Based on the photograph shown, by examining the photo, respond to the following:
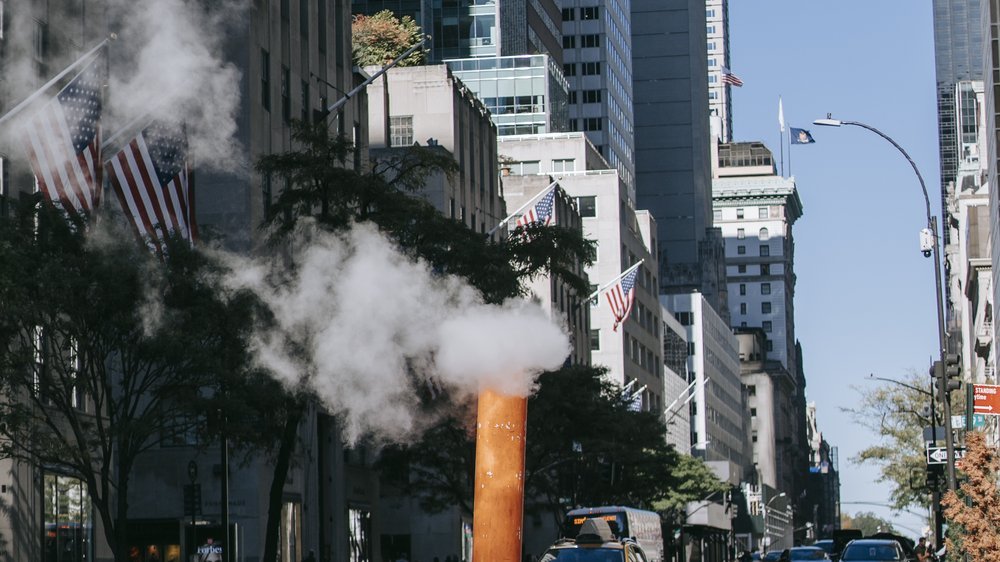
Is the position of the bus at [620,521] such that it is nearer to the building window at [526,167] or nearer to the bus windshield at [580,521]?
the bus windshield at [580,521]

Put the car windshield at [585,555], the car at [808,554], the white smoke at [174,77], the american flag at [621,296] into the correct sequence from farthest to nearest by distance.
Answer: the american flag at [621,296] → the car at [808,554] → the white smoke at [174,77] → the car windshield at [585,555]

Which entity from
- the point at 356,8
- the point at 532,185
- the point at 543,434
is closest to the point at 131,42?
the point at 543,434

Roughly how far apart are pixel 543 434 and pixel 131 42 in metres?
29.1

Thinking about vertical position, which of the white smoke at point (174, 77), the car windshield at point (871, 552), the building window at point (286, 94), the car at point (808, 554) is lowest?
the car at point (808, 554)

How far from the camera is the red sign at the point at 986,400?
1351 inches

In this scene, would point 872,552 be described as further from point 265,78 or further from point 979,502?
point 265,78

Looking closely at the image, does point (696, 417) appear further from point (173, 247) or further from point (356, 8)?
point (173, 247)

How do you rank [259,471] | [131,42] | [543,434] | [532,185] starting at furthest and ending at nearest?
[532,185] < [543,434] < [259,471] < [131,42]

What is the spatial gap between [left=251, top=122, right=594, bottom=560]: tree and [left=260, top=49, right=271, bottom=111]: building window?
10793 millimetres

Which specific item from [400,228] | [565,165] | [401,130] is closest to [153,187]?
[400,228]

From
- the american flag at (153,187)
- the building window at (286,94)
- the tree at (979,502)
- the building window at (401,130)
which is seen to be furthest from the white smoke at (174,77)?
the building window at (401,130)

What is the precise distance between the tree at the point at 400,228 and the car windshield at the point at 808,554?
55.1 ft

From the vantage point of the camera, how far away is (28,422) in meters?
35.0

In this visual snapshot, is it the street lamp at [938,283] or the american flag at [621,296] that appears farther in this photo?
the american flag at [621,296]
